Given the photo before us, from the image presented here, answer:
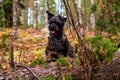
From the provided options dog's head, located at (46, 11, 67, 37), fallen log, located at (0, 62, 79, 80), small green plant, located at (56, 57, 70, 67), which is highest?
dog's head, located at (46, 11, 67, 37)

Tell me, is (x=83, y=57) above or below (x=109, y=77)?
above

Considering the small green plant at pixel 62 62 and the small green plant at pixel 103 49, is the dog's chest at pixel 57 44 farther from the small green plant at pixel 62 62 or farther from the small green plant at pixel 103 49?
the small green plant at pixel 103 49

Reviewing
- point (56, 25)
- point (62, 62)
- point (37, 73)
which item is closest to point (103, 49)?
point (62, 62)

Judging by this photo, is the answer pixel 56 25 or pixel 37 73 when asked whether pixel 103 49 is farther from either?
pixel 56 25

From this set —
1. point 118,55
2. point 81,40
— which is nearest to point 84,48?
point 81,40

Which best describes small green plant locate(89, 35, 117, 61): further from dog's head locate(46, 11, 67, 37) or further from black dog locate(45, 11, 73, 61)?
dog's head locate(46, 11, 67, 37)

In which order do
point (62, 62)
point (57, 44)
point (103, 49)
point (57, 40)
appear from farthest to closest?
point (57, 40)
point (57, 44)
point (62, 62)
point (103, 49)

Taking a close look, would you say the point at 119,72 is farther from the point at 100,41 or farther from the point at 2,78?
the point at 2,78

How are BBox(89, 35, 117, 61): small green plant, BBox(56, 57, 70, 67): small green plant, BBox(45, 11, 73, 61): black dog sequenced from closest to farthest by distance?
BBox(89, 35, 117, 61): small green plant, BBox(56, 57, 70, 67): small green plant, BBox(45, 11, 73, 61): black dog

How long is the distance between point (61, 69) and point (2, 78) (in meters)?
1.23

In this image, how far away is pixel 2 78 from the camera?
564cm

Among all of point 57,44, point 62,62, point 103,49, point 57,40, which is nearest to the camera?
point 103,49

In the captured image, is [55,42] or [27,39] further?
[27,39]

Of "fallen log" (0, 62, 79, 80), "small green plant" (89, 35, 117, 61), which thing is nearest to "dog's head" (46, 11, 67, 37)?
"fallen log" (0, 62, 79, 80)
